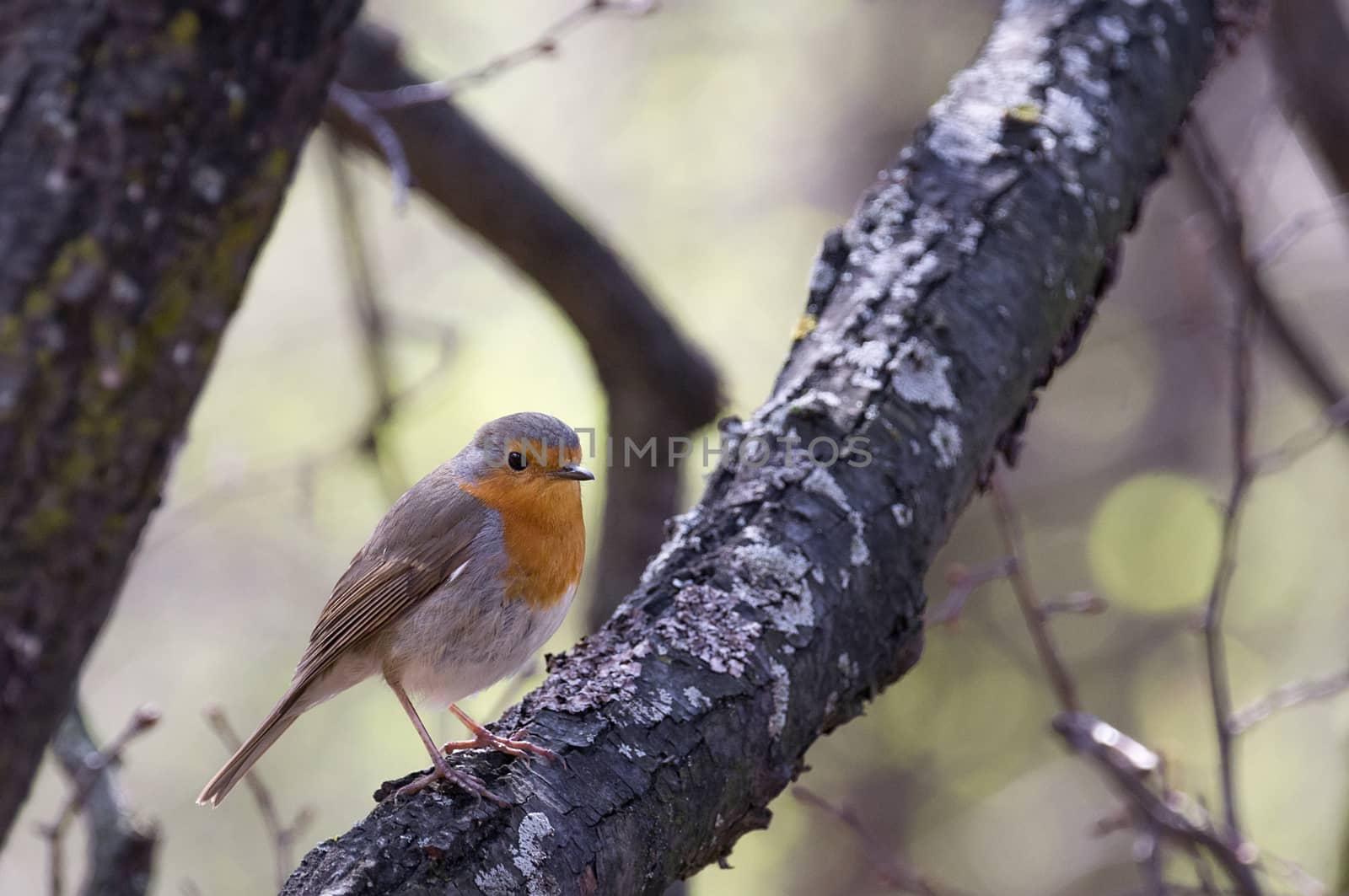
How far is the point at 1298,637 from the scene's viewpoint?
7.28 metres

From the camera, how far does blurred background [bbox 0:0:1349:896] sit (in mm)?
7445

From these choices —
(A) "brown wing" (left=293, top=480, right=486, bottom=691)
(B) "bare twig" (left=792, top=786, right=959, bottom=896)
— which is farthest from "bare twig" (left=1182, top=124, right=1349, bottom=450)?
(A) "brown wing" (left=293, top=480, right=486, bottom=691)

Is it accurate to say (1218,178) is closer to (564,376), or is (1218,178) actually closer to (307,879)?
(307,879)

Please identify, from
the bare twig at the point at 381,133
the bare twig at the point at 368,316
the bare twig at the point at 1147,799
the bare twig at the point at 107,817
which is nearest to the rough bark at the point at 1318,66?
the bare twig at the point at 1147,799

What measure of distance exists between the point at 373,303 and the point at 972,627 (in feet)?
15.6

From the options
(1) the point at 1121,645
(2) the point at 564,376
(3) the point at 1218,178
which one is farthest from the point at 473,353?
(1) the point at 1121,645

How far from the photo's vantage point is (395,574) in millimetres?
3047

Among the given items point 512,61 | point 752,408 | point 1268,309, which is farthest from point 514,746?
point 752,408

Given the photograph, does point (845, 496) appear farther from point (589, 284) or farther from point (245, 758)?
point (589, 284)

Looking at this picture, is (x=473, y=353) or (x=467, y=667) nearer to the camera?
(x=467, y=667)

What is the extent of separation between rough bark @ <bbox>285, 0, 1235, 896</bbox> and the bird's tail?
0.98 metres

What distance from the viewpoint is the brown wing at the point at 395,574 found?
302cm

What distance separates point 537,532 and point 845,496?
0.81 meters

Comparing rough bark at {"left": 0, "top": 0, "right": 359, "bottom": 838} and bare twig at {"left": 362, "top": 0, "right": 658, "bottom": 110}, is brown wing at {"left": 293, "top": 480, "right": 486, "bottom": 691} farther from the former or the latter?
bare twig at {"left": 362, "top": 0, "right": 658, "bottom": 110}
